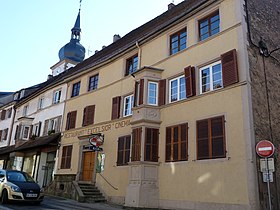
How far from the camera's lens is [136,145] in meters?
14.7

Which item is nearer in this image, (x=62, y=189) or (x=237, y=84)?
(x=237, y=84)

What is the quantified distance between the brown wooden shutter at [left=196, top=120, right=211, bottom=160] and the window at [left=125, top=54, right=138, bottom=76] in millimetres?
6968

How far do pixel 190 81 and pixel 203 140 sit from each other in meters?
2.90

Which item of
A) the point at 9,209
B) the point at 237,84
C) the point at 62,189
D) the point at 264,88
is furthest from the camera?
the point at 62,189

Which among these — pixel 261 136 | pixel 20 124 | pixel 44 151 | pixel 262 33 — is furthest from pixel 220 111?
pixel 20 124

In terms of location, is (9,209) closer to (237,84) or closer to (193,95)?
(193,95)

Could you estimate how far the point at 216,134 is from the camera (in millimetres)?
12133

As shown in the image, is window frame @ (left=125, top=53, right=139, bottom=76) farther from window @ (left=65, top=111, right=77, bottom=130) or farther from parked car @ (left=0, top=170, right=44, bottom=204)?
parked car @ (left=0, top=170, right=44, bottom=204)

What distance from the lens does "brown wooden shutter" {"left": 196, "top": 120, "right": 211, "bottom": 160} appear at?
12336 millimetres

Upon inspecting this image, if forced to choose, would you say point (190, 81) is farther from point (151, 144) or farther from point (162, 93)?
point (151, 144)

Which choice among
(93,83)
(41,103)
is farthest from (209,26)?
(41,103)

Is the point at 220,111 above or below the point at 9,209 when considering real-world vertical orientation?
above

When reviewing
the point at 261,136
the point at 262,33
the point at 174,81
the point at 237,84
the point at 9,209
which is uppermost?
the point at 262,33

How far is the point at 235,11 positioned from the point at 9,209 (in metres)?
12.2
